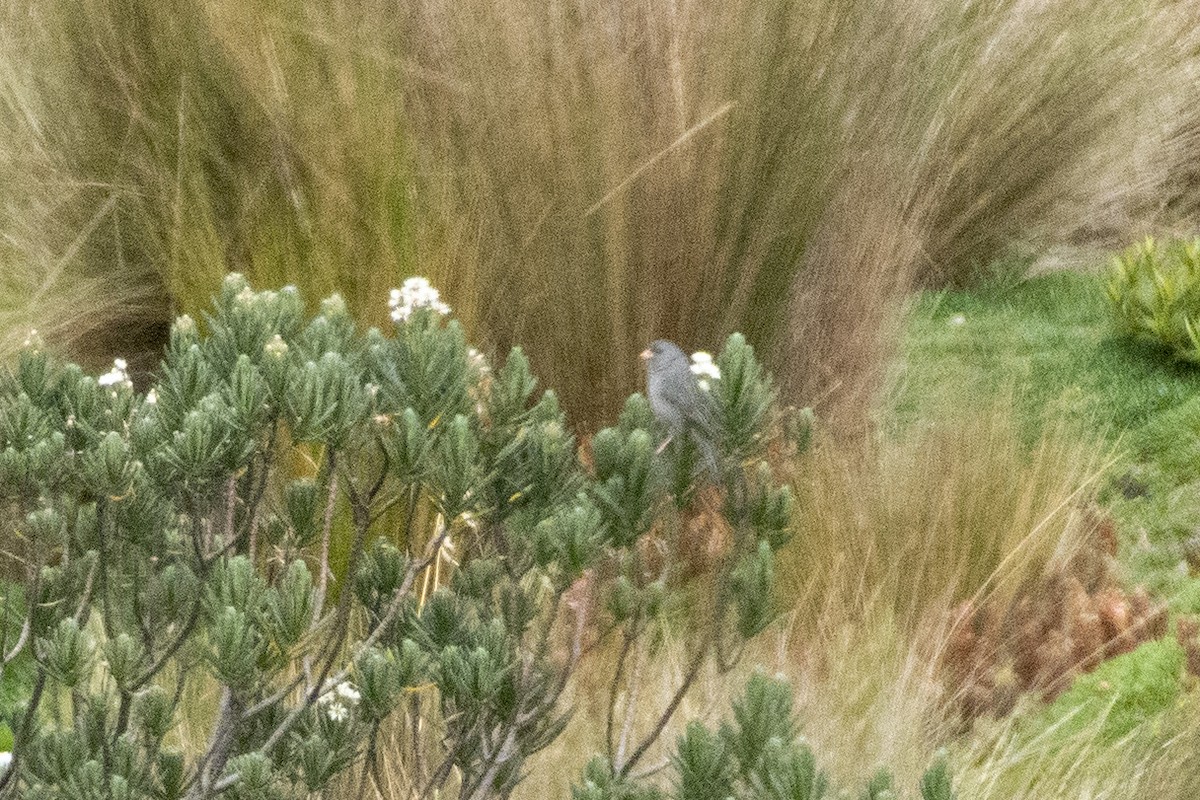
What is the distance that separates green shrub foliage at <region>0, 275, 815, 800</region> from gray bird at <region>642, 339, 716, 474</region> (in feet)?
0.15

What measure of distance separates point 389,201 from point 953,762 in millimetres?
1482

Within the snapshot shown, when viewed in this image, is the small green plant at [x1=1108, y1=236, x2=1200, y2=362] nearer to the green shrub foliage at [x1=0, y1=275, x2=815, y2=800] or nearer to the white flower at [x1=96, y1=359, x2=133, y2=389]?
the green shrub foliage at [x1=0, y1=275, x2=815, y2=800]

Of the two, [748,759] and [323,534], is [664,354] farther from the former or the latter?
[748,759]

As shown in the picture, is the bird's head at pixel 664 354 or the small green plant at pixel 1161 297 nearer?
the bird's head at pixel 664 354

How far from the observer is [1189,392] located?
4832mm

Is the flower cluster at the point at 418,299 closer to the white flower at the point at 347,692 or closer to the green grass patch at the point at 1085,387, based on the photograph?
the white flower at the point at 347,692

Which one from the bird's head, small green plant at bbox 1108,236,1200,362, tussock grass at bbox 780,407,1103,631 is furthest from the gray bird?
small green plant at bbox 1108,236,1200,362

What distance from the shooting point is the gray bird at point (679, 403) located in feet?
6.35

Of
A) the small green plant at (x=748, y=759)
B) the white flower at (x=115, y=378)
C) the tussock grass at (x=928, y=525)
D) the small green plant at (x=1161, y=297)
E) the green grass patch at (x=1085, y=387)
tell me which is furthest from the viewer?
the small green plant at (x=1161, y=297)

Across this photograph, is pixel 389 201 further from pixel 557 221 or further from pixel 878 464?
pixel 878 464

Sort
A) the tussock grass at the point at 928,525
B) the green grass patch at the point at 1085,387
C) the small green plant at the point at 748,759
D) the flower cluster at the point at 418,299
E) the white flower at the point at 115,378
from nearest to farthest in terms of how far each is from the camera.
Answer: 1. the small green plant at the point at 748,759
2. the flower cluster at the point at 418,299
3. the white flower at the point at 115,378
4. the tussock grass at the point at 928,525
5. the green grass patch at the point at 1085,387

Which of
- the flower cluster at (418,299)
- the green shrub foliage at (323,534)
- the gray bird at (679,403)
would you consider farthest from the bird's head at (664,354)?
the flower cluster at (418,299)

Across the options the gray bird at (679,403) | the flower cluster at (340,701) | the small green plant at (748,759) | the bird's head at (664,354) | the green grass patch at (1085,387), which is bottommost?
the small green plant at (748,759)

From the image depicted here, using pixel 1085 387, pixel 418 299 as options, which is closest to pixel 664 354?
pixel 418 299
